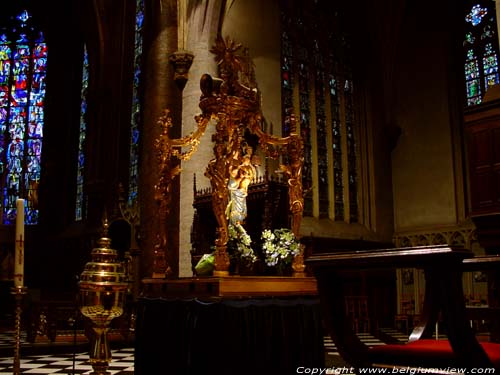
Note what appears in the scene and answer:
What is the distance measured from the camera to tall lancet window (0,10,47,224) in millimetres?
20234

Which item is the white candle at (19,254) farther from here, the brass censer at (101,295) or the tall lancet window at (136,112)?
the tall lancet window at (136,112)

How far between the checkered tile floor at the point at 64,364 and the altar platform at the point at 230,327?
1.37 metres

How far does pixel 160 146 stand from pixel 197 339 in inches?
98.7

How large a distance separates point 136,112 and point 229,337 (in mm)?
12793

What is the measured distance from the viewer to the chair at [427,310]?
2301 mm

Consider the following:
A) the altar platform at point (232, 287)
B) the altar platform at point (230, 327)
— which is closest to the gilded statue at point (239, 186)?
the altar platform at point (232, 287)

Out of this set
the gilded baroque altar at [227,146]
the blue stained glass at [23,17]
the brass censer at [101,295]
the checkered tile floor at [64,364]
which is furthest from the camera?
the blue stained glass at [23,17]

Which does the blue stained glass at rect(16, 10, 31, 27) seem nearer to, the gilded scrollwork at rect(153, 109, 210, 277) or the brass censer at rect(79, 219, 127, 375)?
the gilded scrollwork at rect(153, 109, 210, 277)

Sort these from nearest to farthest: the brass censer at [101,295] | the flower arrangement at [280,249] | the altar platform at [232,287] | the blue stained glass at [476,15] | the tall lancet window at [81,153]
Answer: the brass censer at [101,295]
the altar platform at [232,287]
the flower arrangement at [280,249]
the blue stained glass at [476,15]
the tall lancet window at [81,153]

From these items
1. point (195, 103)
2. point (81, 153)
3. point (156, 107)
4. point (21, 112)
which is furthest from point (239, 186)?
point (21, 112)

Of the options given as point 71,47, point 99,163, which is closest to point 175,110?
point 99,163

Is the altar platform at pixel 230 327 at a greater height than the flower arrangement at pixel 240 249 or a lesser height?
lesser

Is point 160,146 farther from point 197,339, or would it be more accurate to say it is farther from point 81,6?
point 81,6

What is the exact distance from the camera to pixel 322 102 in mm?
15414
